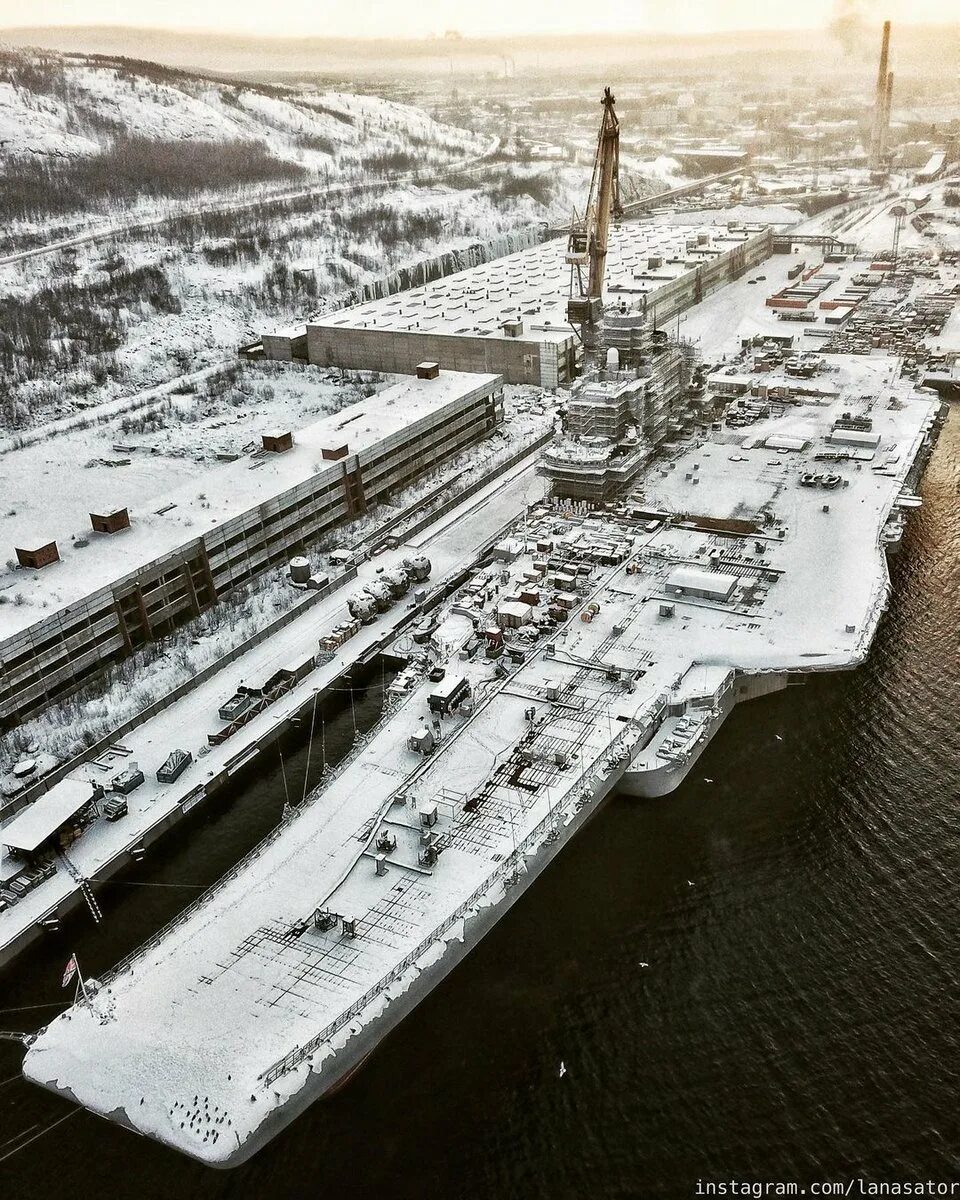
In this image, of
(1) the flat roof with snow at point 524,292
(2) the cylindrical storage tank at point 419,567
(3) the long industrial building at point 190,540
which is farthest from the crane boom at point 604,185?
(2) the cylindrical storage tank at point 419,567

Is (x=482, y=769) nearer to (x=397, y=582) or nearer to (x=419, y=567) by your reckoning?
(x=397, y=582)

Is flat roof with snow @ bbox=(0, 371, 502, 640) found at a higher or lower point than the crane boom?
lower

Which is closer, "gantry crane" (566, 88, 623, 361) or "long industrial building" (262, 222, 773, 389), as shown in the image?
"gantry crane" (566, 88, 623, 361)

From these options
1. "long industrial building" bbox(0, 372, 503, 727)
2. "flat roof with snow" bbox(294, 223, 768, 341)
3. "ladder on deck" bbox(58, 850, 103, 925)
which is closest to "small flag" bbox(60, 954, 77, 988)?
"ladder on deck" bbox(58, 850, 103, 925)

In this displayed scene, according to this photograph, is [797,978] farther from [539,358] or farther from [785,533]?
[539,358]

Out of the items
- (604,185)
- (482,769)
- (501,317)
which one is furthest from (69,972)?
(501,317)

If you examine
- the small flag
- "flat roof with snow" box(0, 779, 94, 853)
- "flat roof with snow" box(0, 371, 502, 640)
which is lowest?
the small flag

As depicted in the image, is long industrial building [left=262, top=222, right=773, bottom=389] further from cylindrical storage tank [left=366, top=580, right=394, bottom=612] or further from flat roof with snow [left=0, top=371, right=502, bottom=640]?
cylindrical storage tank [left=366, top=580, right=394, bottom=612]

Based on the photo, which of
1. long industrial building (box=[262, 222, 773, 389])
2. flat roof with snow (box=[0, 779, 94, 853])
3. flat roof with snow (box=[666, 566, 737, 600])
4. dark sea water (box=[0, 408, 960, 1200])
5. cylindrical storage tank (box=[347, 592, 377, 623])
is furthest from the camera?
long industrial building (box=[262, 222, 773, 389])
